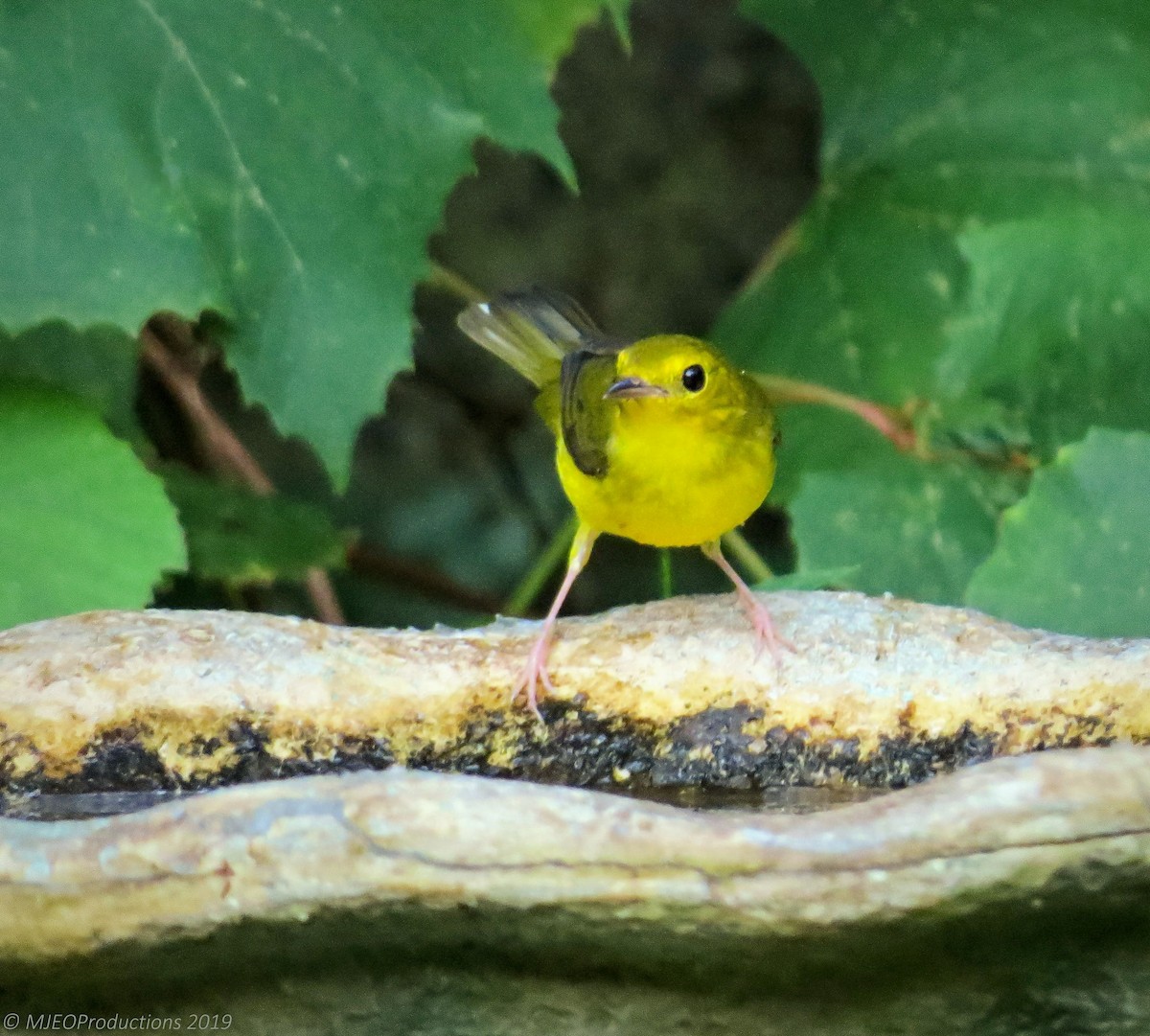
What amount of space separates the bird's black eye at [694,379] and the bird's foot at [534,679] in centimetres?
58

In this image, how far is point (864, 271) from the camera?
3.15 meters

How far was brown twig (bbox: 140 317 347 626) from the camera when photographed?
127 inches

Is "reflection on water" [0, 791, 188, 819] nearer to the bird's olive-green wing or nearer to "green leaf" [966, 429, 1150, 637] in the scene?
the bird's olive-green wing

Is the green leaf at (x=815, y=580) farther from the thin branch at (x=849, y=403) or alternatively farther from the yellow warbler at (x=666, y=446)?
the thin branch at (x=849, y=403)

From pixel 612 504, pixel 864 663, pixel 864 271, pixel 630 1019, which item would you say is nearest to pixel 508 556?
pixel 864 271

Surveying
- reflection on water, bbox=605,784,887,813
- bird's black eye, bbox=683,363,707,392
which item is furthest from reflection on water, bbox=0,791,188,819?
bird's black eye, bbox=683,363,707,392

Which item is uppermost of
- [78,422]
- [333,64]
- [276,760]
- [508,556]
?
[333,64]

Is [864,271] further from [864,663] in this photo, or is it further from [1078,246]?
[864,663]

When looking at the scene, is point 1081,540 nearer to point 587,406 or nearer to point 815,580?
point 815,580

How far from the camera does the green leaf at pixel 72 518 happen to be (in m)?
2.27

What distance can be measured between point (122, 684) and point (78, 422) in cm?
73

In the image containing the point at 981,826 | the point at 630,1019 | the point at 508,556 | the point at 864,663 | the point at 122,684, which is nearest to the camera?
the point at 981,826

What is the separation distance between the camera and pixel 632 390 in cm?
227

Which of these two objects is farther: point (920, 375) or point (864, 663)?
point (920, 375)
